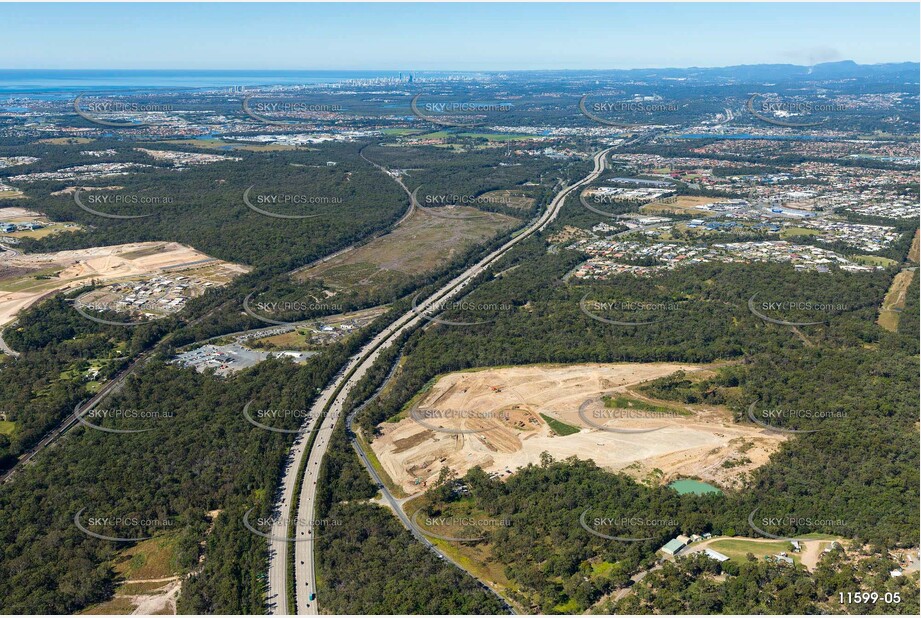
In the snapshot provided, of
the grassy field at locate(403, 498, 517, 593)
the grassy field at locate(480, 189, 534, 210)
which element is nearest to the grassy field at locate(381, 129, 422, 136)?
the grassy field at locate(480, 189, 534, 210)

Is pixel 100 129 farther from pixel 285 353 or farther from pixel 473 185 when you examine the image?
pixel 285 353

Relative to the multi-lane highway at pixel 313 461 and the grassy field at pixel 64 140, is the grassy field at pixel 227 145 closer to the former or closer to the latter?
the grassy field at pixel 64 140

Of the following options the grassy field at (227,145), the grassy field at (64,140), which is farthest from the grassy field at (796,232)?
the grassy field at (64,140)

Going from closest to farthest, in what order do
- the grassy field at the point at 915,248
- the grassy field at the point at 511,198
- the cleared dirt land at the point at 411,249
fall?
the cleared dirt land at the point at 411,249 < the grassy field at the point at 915,248 < the grassy field at the point at 511,198

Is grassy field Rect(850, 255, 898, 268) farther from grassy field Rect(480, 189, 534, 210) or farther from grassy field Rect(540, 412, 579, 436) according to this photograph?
grassy field Rect(540, 412, 579, 436)

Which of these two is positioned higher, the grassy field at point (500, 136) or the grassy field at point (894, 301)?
the grassy field at point (500, 136)

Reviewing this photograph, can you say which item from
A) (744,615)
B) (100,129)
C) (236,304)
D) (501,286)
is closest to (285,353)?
(236,304)

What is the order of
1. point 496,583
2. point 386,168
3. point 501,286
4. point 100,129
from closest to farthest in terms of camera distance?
point 496,583 → point 501,286 → point 386,168 → point 100,129

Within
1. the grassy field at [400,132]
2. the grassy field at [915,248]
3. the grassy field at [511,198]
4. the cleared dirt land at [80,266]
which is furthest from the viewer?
the grassy field at [400,132]
